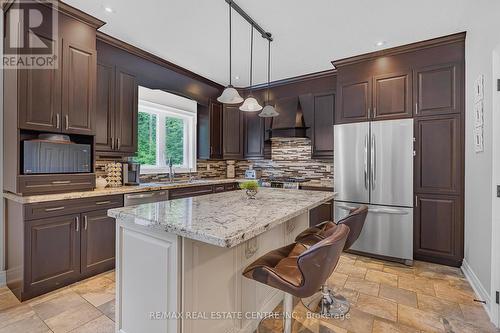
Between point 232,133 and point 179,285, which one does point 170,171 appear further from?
point 179,285

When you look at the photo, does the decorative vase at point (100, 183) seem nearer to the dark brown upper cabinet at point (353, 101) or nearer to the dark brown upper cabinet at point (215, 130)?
the dark brown upper cabinet at point (215, 130)

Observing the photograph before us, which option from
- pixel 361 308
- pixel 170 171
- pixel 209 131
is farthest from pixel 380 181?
pixel 170 171

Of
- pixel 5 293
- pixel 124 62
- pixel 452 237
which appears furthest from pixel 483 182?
pixel 5 293

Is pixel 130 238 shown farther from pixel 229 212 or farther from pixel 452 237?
Result: pixel 452 237

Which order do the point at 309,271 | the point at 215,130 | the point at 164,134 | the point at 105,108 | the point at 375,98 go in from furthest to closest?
the point at 215,130, the point at 164,134, the point at 375,98, the point at 105,108, the point at 309,271

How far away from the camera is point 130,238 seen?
5.04ft

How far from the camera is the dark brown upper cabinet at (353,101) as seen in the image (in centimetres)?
343

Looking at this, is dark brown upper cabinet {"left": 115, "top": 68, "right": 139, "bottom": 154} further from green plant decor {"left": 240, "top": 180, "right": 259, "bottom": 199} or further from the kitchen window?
green plant decor {"left": 240, "top": 180, "right": 259, "bottom": 199}

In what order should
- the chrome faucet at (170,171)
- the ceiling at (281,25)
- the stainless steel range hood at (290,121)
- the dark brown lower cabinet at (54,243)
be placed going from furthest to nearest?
the stainless steel range hood at (290,121)
the chrome faucet at (170,171)
the ceiling at (281,25)
the dark brown lower cabinet at (54,243)

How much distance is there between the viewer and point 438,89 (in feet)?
9.92

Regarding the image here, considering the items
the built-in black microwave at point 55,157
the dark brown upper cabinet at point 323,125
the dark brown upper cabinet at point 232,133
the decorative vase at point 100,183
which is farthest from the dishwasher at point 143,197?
the dark brown upper cabinet at point 323,125

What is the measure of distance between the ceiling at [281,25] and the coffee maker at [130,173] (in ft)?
5.15

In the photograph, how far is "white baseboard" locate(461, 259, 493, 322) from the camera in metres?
2.05

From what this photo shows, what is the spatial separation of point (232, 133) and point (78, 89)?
2.76 metres
